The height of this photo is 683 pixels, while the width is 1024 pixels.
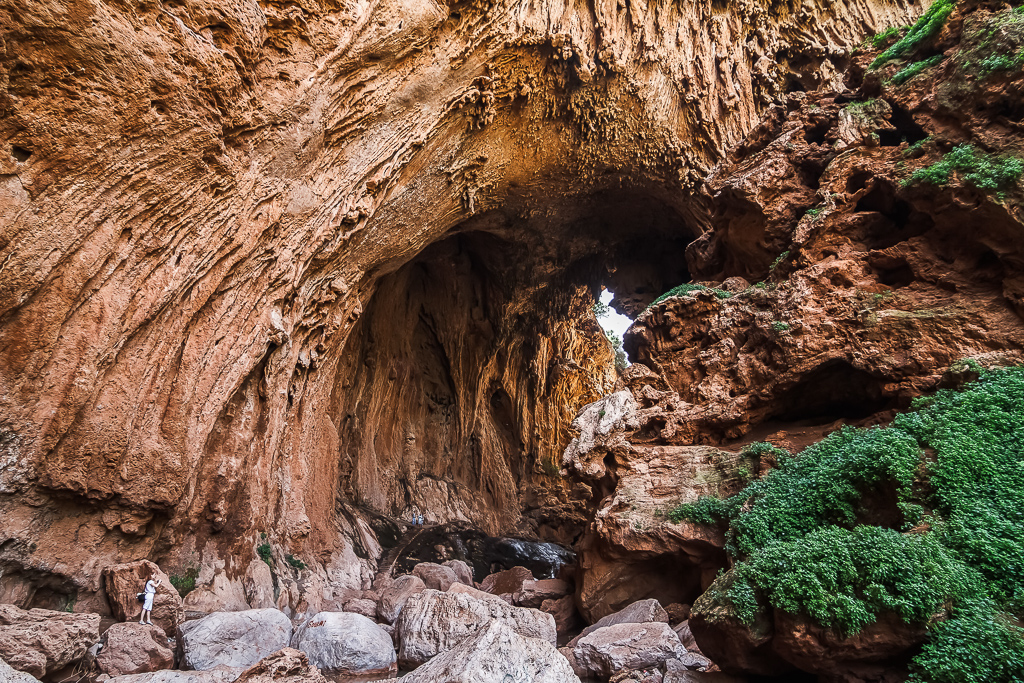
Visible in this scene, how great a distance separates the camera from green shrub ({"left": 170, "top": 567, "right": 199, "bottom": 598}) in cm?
780

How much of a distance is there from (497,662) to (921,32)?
10.5 metres

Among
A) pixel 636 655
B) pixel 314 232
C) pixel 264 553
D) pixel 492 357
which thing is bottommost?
pixel 636 655

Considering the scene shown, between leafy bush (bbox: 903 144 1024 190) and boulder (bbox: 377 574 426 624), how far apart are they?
9.45m

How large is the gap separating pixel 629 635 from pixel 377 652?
9.88 ft

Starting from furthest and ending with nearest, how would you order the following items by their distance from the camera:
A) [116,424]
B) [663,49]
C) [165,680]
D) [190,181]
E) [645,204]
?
[645,204] → [663,49] → [190,181] → [116,424] → [165,680]

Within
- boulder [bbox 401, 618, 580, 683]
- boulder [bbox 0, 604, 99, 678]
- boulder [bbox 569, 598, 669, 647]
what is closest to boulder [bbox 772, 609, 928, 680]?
boulder [bbox 401, 618, 580, 683]

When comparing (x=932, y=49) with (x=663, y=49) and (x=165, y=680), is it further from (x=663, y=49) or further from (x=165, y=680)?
(x=165, y=680)

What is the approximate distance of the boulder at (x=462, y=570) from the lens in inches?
475

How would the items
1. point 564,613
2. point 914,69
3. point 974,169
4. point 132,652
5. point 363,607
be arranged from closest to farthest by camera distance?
point 132,652
point 974,169
point 914,69
point 564,613
point 363,607

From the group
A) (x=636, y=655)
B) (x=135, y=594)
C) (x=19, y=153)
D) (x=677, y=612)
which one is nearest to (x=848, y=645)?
(x=636, y=655)

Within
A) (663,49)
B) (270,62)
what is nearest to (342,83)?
(270,62)

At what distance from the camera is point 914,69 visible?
802cm

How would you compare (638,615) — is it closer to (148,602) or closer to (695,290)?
(695,290)

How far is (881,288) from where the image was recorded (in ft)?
23.6
